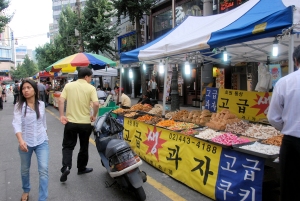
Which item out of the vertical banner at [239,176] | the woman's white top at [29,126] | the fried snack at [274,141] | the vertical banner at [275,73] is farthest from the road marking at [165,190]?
the vertical banner at [275,73]

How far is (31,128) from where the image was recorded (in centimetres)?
350

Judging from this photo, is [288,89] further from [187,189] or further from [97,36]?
[97,36]

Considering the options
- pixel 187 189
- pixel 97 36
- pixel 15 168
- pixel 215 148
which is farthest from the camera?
pixel 97 36

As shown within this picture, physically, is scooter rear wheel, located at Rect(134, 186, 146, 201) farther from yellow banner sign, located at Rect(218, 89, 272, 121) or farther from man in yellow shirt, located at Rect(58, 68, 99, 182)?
yellow banner sign, located at Rect(218, 89, 272, 121)

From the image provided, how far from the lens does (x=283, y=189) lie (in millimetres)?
2580

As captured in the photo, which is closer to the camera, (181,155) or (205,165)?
(205,165)

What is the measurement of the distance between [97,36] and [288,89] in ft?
59.2

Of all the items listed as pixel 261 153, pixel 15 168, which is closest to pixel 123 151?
pixel 261 153

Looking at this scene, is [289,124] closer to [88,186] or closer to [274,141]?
[274,141]

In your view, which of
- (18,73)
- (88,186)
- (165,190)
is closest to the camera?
(165,190)

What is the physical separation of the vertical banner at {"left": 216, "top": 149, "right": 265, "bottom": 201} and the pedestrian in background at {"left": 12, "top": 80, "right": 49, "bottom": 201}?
2478 millimetres

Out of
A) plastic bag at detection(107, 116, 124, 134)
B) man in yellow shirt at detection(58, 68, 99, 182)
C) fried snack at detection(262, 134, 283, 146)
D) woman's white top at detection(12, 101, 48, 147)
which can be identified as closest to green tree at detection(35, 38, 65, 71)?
man in yellow shirt at detection(58, 68, 99, 182)

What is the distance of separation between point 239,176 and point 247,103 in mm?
3556

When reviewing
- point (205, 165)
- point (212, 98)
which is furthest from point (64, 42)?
point (205, 165)
